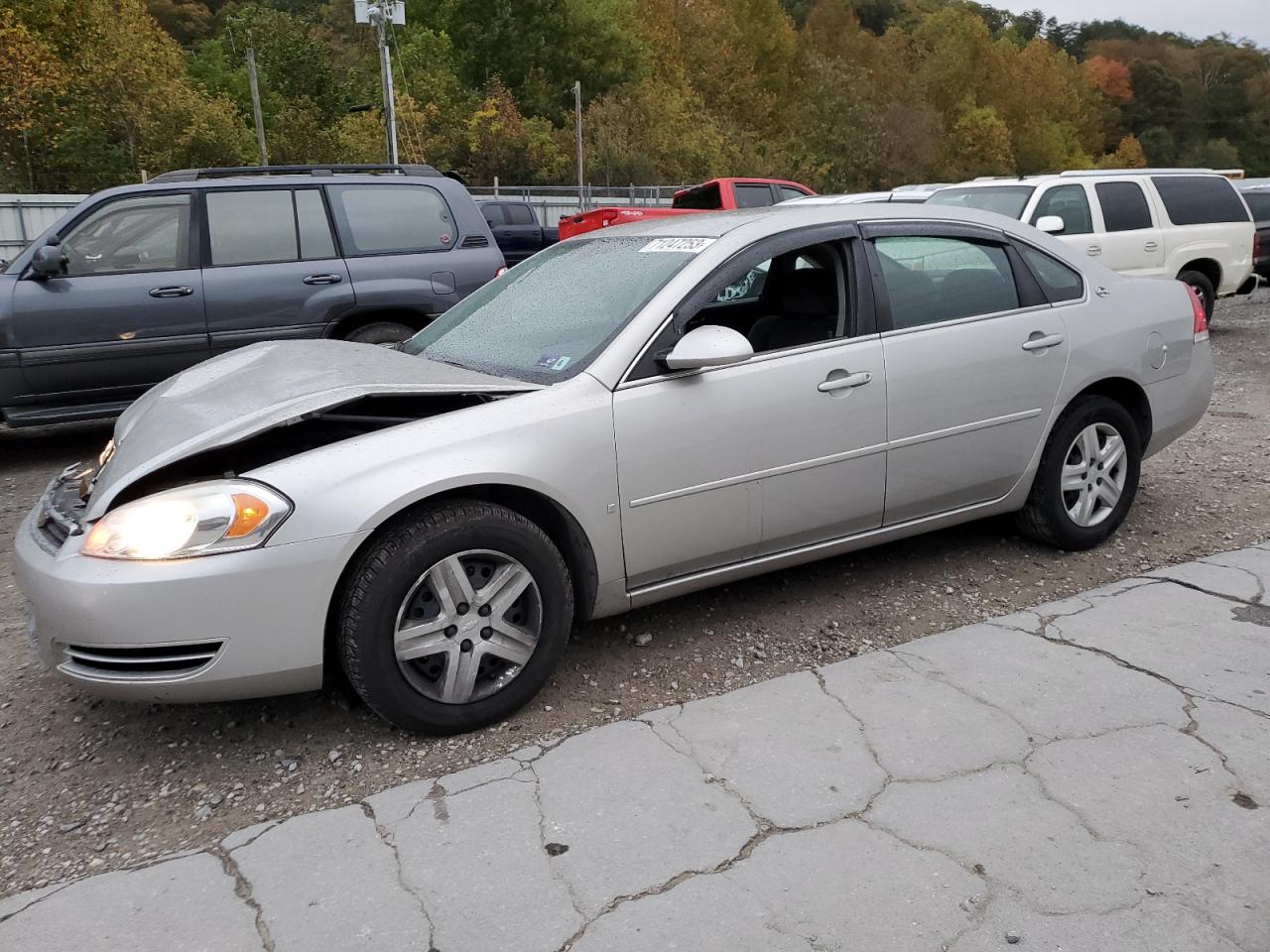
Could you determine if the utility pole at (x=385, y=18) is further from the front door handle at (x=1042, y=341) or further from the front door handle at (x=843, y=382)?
the front door handle at (x=843, y=382)

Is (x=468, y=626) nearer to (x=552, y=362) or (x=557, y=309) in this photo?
(x=552, y=362)

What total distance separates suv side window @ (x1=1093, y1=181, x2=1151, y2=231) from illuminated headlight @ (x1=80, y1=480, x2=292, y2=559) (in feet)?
31.2

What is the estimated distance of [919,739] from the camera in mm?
2979

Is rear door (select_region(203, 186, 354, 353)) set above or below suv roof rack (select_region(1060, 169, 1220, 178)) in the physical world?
below

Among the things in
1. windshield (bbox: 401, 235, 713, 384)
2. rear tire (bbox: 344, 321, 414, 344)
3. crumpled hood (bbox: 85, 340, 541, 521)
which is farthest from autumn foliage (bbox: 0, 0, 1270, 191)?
crumpled hood (bbox: 85, 340, 541, 521)

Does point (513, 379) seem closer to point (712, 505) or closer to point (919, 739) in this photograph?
point (712, 505)

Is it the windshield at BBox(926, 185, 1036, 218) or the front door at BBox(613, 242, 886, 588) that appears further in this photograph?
the windshield at BBox(926, 185, 1036, 218)

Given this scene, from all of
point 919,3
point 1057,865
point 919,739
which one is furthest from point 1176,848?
point 919,3

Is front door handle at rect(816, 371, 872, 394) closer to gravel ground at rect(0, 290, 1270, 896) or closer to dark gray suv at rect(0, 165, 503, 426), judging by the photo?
gravel ground at rect(0, 290, 1270, 896)

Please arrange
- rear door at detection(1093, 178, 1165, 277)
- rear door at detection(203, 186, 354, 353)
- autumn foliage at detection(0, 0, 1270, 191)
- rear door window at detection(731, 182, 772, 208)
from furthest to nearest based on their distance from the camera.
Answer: autumn foliage at detection(0, 0, 1270, 191) < rear door window at detection(731, 182, 772, 208) < rear door at detection(1093, 178, 1165, 277) < rear door at detection(203, 186, 354, 353)

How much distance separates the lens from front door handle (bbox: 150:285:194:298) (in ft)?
21.6

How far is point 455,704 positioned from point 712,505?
3.47ft

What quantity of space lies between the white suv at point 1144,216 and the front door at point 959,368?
5.49 m

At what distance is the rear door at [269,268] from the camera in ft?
22.1
